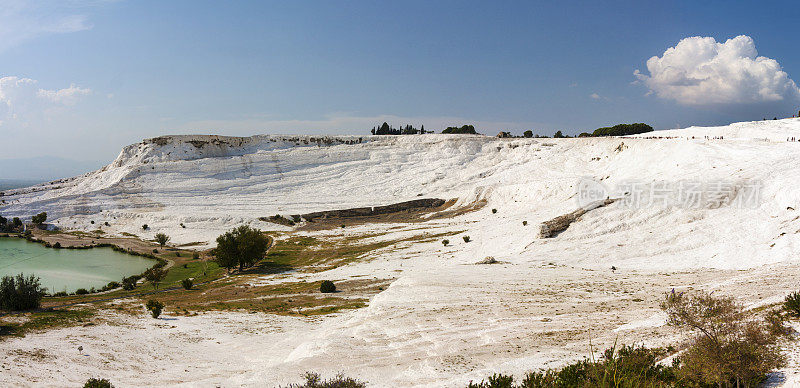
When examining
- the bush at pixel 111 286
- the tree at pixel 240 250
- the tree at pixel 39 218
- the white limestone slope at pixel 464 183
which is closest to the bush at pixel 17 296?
the bush at pixel 111 286

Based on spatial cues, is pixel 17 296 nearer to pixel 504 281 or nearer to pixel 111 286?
pixel 111 286

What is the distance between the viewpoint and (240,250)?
4669cm

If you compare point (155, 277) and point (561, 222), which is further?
point (155, 277)

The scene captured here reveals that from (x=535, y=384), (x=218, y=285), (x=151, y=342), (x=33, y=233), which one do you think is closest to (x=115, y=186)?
(x=33, y=233)

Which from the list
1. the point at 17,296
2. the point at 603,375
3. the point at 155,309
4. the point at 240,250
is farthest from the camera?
the point at 240,250

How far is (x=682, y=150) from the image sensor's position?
173ft

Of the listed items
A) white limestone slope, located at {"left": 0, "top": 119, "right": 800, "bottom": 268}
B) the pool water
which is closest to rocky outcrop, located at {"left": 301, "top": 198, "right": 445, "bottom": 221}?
white limestone slope, located at {"left": 0, "top": 119, "right": 800, "bottom": 268}

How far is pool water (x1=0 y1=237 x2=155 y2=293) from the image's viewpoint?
4166 centimetres

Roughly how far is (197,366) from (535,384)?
13.6 m

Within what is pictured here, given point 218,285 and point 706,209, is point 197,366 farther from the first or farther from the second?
point 706,209

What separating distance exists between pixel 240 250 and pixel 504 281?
32458 millimetres

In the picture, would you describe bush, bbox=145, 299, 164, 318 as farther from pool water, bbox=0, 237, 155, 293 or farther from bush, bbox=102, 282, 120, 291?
pool water, bbox=0, 237, 155, 293

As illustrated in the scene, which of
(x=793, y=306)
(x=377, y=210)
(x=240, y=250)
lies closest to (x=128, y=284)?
(x=240, y=250)

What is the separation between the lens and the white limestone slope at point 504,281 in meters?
14.8
